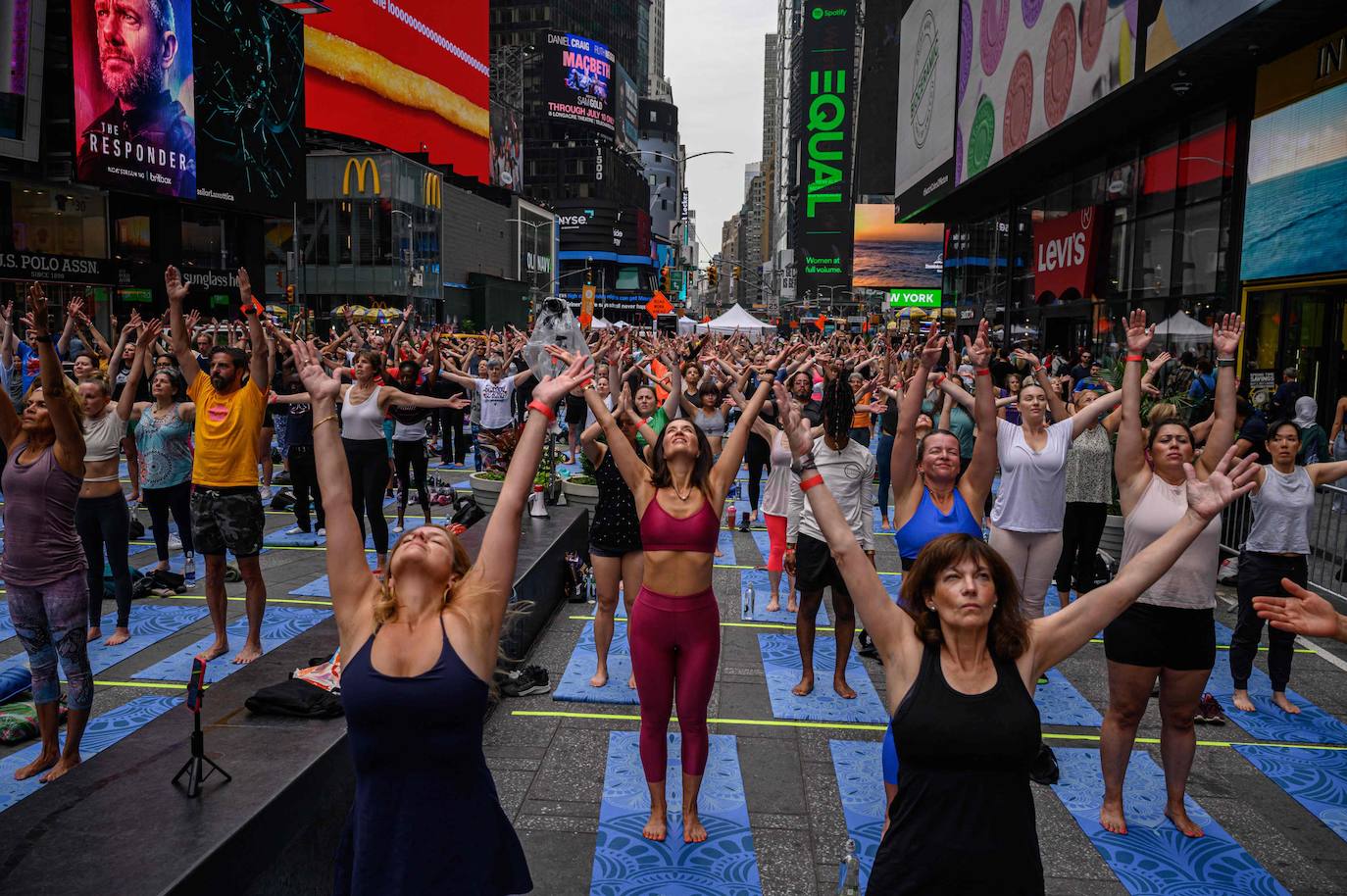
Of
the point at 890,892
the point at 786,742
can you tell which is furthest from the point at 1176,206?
the point at 890,892

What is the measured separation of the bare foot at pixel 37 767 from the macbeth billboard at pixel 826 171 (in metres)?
101

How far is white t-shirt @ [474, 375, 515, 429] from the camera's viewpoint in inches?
513

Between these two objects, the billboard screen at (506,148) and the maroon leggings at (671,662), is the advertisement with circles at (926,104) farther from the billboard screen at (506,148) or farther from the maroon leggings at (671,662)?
the billboard screen at (506,148)

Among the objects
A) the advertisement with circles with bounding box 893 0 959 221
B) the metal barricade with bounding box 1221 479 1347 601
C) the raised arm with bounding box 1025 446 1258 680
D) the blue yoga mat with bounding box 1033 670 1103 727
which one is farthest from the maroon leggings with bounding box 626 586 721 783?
the advertisement with circles with bounding box 893 0 959 221

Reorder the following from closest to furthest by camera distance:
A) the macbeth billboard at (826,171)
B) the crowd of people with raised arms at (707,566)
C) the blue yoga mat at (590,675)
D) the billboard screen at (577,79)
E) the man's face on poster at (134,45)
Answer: the crowd of people with raised arms at (707,566) < the blue yoga mat at (590,675) < the man's face on poster at (134,45) < the macbeth billboard at (826,171) < the billboard screen at (577,79)

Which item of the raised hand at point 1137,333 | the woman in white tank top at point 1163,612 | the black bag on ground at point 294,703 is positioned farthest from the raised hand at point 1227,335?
the black bag on ground at point 294,703

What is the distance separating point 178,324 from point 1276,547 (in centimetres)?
776

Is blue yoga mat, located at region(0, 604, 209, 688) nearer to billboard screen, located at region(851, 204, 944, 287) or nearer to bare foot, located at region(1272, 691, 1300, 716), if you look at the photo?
bare foot, located at region(1272, 691, 1300, 716)

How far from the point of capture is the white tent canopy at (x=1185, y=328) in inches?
720

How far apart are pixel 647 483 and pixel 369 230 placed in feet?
189

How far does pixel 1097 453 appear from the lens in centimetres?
815

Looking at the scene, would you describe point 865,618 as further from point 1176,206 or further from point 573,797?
point 1176,206

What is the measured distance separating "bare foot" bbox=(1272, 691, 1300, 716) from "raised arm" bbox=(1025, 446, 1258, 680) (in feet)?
15.1

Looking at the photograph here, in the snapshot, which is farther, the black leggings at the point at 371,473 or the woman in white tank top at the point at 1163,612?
the black leggings at the point at 371,473
